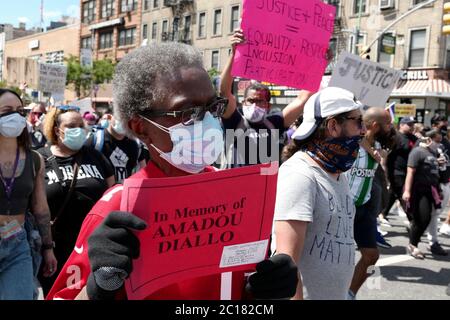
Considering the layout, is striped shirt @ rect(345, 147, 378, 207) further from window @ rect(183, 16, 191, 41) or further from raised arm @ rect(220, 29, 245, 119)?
window @ rect(183, 16, 191, 41)

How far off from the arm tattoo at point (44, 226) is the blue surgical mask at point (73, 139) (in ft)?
2.32

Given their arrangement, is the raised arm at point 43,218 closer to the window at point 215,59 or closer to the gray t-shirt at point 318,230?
the gray t-shirt at point 318,230

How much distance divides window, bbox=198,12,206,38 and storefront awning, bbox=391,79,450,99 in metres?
17.5

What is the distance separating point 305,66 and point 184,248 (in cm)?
342

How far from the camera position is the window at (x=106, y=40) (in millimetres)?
50844

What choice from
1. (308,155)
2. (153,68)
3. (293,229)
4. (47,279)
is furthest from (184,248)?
(47,279)

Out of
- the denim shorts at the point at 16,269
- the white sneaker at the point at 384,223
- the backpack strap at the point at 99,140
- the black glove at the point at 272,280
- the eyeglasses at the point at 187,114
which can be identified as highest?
the eyeglasses at the point at 187,114

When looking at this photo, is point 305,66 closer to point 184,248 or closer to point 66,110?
point 66,110

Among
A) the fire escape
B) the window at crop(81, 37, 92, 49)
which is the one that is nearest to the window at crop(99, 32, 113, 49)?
the window at crop(81, 37, 92, 49)

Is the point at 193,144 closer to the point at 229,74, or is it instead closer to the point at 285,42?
the point at 229,74

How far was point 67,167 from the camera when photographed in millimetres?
4062

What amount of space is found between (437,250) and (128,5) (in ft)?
148

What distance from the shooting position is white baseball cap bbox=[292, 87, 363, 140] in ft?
9.29

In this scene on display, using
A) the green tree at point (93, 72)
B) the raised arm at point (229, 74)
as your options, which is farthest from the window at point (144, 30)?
the raised arm at point (229, 74)
